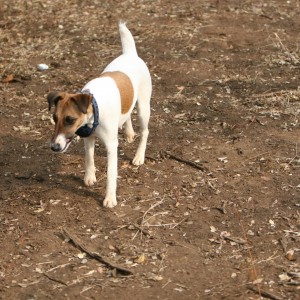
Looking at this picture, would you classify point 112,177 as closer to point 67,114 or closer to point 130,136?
point 67,114

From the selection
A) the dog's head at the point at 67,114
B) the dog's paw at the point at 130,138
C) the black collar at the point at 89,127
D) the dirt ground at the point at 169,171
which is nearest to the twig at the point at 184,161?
the dirt ground at the point at 169,171

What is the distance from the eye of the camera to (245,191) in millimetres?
6371

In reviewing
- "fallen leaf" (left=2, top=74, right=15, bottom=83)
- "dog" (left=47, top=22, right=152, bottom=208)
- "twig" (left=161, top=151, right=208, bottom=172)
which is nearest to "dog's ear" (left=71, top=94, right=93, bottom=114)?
"dog" (left=47, top=22, right=152, bottom=208)

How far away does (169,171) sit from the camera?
6812 millimetres

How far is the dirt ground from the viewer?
5.30 meters

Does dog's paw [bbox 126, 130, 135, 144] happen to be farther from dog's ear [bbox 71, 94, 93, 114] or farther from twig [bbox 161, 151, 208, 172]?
dog's ear [bbox 71, 94, 93, 114]

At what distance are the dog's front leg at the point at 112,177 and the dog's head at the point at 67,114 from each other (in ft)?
1.57

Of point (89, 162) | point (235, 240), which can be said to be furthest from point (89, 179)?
point (235, 240)

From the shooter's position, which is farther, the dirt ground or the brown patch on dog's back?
the brown patch on dog's back

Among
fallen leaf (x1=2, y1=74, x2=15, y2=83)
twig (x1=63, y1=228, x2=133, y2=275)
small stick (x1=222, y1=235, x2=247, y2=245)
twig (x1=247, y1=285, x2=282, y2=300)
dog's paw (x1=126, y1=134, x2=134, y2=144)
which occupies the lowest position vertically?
fallen leaf (x1=2, y1=74, x2=15, y2=83)

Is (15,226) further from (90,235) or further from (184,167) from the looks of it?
(184,167)

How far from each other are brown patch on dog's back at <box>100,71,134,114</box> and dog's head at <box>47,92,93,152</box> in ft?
1.83

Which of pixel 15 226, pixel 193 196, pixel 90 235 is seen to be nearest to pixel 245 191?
pixel 193 196

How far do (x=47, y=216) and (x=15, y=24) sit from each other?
5599 millimetres
